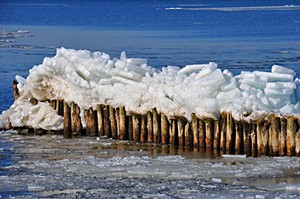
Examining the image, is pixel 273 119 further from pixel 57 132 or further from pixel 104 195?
pixel 57 132

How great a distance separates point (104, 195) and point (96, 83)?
24.9 ft

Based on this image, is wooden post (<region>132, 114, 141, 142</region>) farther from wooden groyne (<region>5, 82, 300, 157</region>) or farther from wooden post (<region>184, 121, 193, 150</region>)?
wooden post (<region>184, 121, 193, 150</region>)

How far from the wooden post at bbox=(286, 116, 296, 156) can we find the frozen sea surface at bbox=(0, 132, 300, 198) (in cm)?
41

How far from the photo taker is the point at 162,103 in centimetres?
2073

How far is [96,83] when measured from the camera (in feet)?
74.6

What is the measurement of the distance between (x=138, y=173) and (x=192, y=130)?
3371 mm

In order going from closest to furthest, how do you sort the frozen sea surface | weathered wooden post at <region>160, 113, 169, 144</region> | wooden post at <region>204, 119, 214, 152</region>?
the frozen sea surface
wooden post at <region>204, 119, 214, 152</region>
weathered wooden post at <region>160, 113, 169, 144</region>

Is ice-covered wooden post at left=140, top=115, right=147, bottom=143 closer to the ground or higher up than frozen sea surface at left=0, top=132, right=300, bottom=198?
higher up

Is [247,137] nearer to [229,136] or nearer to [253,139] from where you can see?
[253,139]

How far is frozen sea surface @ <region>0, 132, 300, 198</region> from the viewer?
15701 mm

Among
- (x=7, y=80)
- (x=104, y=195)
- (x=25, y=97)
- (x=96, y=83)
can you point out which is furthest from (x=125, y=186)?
(x=7, y=80)

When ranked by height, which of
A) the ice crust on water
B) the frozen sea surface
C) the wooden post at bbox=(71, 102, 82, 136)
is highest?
the ice crust on water

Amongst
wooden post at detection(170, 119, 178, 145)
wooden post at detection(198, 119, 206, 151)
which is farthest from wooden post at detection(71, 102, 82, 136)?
wooden post at detection(198, 119, 206, 151)

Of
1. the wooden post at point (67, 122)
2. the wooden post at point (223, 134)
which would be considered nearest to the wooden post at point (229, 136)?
the wooden post at point (223, 134)
